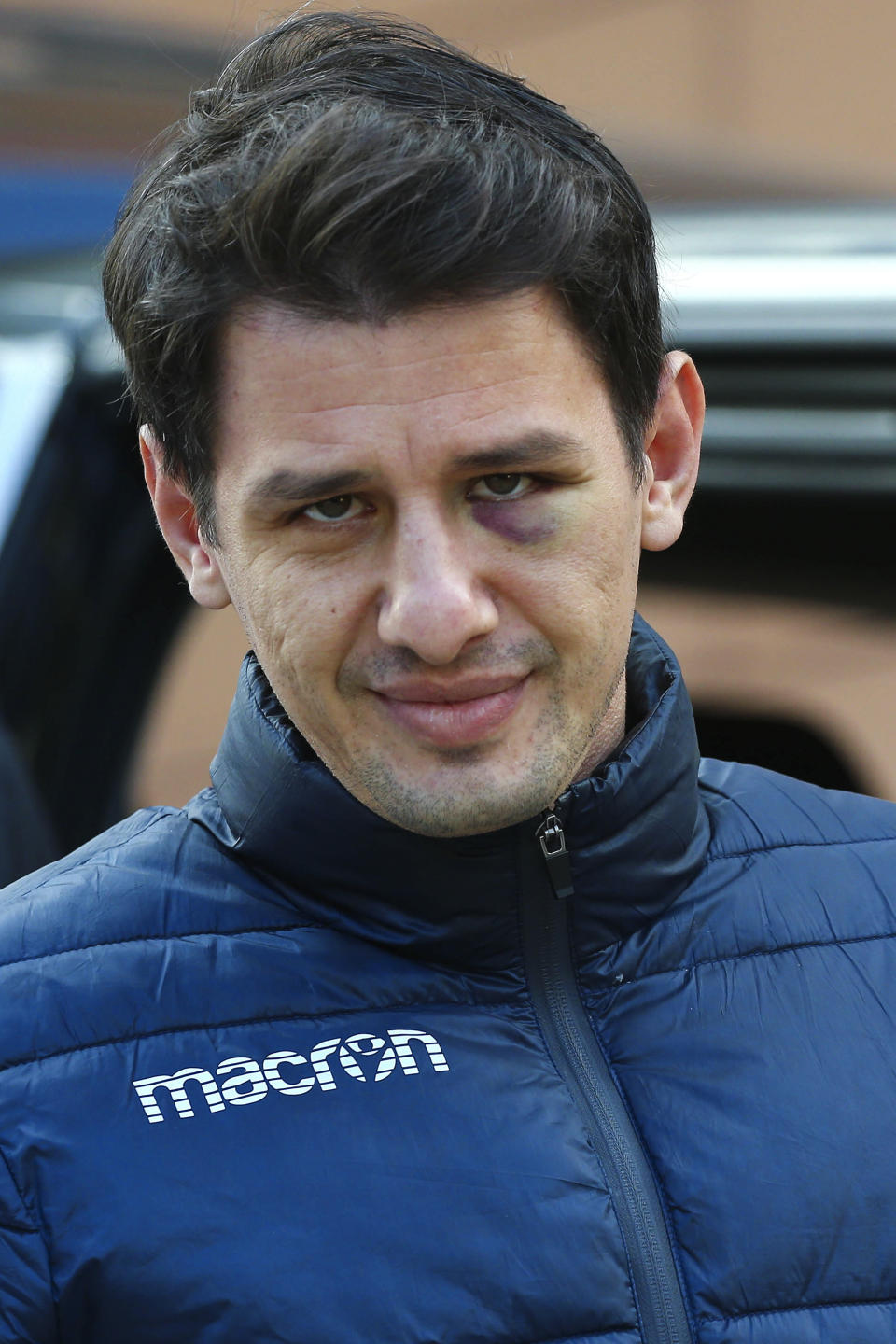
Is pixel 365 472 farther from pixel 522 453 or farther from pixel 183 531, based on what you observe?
pixel 183 531

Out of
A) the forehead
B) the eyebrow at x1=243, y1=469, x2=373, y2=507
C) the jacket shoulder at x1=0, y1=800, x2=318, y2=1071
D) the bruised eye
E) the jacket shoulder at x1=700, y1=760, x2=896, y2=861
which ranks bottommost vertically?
the jacket shoulder at x1=700, y1=760, x2=896, y2=861

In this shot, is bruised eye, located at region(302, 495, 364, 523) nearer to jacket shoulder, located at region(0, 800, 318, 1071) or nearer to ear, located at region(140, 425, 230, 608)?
ear, located at region(140, 425, 230, 608)

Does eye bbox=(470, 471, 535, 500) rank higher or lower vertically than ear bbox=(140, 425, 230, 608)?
higher

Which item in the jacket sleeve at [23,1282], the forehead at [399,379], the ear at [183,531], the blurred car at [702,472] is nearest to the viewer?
the jacket sleeve at [23,1282]

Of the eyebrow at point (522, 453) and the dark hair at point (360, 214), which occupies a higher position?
the dark hair at point (360, 214)

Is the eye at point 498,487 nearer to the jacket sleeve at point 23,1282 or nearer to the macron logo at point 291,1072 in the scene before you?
the macron logo at point 291,1072

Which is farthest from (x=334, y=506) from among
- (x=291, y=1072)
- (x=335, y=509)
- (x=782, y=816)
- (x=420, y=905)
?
(x=782, y=816)

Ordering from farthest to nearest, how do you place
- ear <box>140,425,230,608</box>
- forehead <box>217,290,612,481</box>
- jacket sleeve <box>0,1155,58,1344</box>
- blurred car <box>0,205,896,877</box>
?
blurred car <box>0,205,896,877</box>
ear <box>140,425,230,608</box>
forehead <box>217,290,612,481</box>
jacket sleeve <box>0,1155,58,1344</box>

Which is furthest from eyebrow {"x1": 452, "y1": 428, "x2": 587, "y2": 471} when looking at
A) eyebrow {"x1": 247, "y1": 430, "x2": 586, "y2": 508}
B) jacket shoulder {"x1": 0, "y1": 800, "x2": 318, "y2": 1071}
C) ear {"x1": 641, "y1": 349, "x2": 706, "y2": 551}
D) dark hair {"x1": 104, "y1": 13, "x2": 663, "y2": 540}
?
jacket shoulder {"x1": 0, "y1": 800, "x2": 318, "y2": 1071}

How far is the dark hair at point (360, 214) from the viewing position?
1342mm

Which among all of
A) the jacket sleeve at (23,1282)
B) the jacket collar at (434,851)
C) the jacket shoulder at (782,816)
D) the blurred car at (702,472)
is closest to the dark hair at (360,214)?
the jacket collar at (434,851)

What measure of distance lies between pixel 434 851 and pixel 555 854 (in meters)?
0.10

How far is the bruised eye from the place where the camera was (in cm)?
135

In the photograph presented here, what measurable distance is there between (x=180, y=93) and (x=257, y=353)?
12.0 feet
